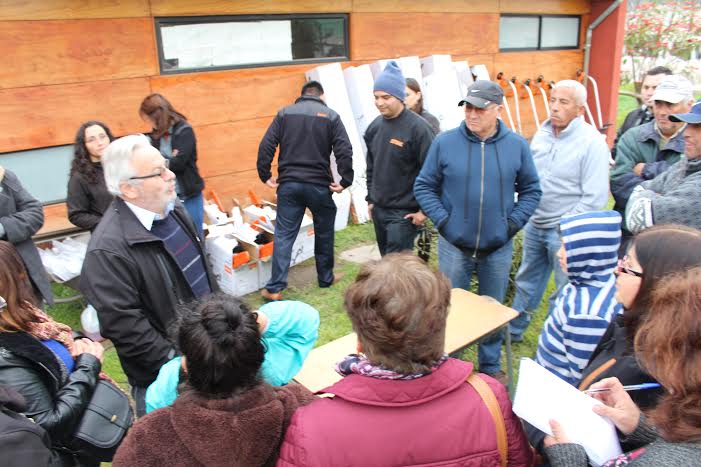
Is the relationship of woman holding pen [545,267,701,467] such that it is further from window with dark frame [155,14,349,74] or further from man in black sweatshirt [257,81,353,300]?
window with dark frame [155,14,349,74]

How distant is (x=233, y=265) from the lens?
484 centimetres

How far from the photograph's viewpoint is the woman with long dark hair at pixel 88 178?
399 cm

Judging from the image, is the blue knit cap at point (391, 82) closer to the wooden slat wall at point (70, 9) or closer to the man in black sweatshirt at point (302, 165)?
the man in black sweatshirt at point (302, 165)

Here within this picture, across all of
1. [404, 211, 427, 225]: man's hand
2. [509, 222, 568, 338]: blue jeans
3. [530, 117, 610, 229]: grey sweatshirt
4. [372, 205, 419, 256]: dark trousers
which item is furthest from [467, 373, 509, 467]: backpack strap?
[372, 205, 419, 256]: dark trousers

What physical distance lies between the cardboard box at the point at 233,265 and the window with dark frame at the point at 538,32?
Answer: 21.7ft

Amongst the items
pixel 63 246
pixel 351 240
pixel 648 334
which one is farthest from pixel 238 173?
pixel 648 334

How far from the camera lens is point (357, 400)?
127 cm

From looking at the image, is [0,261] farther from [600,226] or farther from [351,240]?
[351,240]

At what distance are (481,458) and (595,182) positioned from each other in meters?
2.73

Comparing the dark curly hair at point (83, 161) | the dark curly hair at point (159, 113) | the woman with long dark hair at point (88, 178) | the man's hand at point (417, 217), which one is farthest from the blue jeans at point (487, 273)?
the dark curly hair at point (159, 113)

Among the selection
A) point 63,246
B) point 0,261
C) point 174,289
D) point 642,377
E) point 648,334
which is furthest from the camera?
point 63,246

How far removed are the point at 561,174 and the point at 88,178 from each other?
3525 millimetres

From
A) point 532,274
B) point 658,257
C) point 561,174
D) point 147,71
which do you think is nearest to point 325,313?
point 532,274

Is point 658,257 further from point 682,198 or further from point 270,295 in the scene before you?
point 270,295
